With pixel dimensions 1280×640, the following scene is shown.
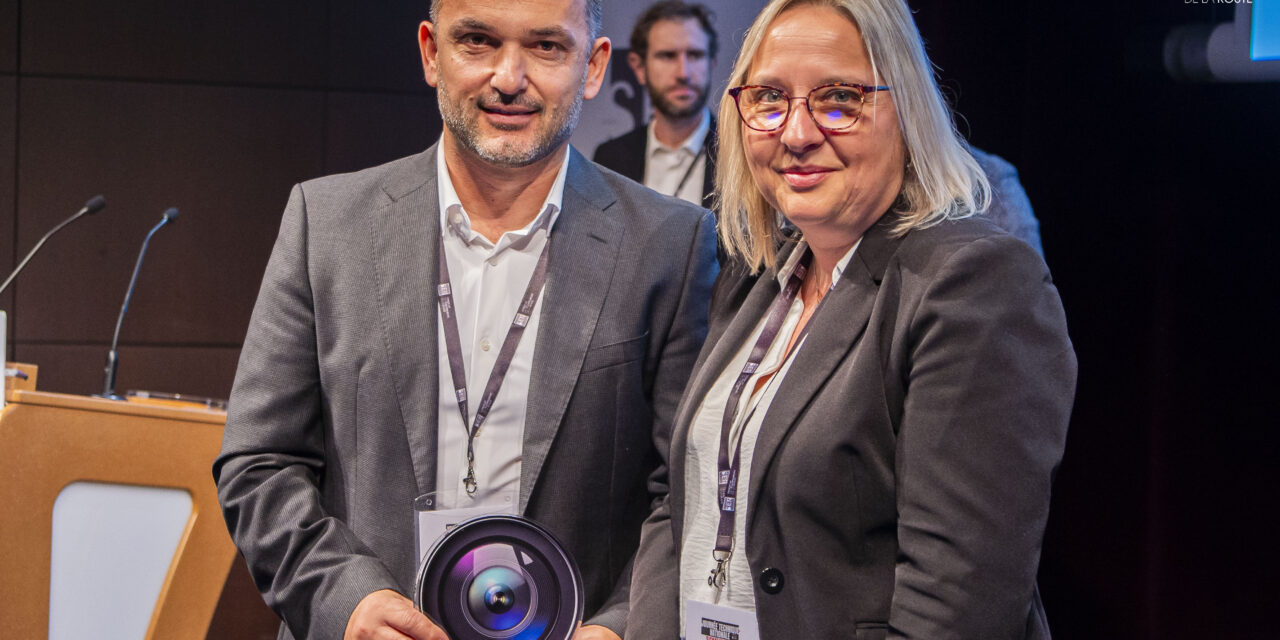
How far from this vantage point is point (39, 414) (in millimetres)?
2645

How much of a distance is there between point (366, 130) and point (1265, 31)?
344 centimetres

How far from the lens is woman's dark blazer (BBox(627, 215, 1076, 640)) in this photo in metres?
1.18

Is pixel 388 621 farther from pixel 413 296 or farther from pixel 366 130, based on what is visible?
pixel 366 130

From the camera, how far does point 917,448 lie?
4.00 ft

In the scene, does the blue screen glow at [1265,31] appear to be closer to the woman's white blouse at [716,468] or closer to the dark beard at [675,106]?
the dark beard at [675,106]

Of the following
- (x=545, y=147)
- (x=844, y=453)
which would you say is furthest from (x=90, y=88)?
(x=844, y=453)

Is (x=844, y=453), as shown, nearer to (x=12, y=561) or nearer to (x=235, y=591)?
(x=12, y=561)

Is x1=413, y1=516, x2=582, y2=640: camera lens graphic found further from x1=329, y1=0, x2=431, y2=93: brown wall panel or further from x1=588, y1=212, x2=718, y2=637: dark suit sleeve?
x1=329, y1=0, x2=431, y2=93: brown wall panel

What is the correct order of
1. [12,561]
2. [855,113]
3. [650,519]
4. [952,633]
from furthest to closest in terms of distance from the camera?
[12,561] → [650,519] → [855,113] → [952,633]

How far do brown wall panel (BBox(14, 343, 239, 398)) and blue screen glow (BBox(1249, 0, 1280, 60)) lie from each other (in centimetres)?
407

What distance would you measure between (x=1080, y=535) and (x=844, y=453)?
3.01 m

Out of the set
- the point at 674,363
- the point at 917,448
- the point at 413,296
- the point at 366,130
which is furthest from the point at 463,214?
the point at 366,130

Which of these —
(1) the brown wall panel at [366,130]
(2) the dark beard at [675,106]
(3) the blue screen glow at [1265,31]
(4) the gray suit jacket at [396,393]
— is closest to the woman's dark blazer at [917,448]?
(4) the gray suit jacket at [396,393]

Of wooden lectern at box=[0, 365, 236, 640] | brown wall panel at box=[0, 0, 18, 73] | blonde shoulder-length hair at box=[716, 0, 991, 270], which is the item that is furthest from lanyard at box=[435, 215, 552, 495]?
brown wall panel at box=[0, 0, 18, 73]
